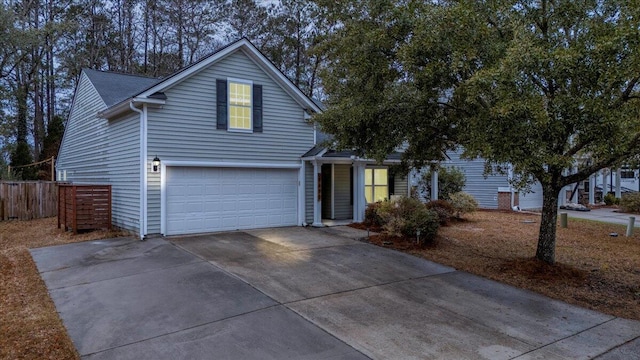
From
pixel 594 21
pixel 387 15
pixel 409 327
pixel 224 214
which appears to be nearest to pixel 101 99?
pixel 224 214

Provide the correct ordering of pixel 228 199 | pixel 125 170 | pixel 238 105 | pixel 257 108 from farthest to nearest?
pixel 257 108 → pixel 238 105 → pixel 228 199 → pixel 125 170

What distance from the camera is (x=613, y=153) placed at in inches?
224

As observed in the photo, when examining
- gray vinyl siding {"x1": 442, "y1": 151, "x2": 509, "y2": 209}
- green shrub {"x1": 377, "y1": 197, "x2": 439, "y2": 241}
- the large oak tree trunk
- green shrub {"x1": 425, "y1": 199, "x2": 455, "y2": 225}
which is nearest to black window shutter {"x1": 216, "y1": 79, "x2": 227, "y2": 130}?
green shrub {"x1": 377, "y1": 197, "x2": 439, "y2": 241}

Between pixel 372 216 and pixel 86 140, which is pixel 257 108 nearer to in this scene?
pixel 372 216

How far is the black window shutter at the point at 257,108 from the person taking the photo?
11.7 metres

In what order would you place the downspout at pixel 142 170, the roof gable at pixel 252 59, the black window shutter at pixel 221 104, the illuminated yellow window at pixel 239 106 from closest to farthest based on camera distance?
1. the downspout at pixel 142 170
2. the roof gable at pixel 252 59
3. the black window shutter at pixel 221 104
4. the illuminated yellow window at pixel 239 106

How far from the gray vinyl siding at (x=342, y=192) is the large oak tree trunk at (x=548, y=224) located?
7405mm

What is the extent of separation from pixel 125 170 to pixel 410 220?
322 inches

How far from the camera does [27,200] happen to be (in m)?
14.5

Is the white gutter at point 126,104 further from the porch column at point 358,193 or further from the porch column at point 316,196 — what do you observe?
the porch column at point 358,193

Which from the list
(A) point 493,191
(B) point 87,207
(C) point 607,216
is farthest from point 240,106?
(C) point 607,216

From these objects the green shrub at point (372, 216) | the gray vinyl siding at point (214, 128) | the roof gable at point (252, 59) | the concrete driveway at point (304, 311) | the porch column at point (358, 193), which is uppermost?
the roof gable at point (252, 59)

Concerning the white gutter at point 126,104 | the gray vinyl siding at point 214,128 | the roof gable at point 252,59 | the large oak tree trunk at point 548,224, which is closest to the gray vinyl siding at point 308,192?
the gray vinyl siding at point 214,128

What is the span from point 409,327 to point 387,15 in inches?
207
